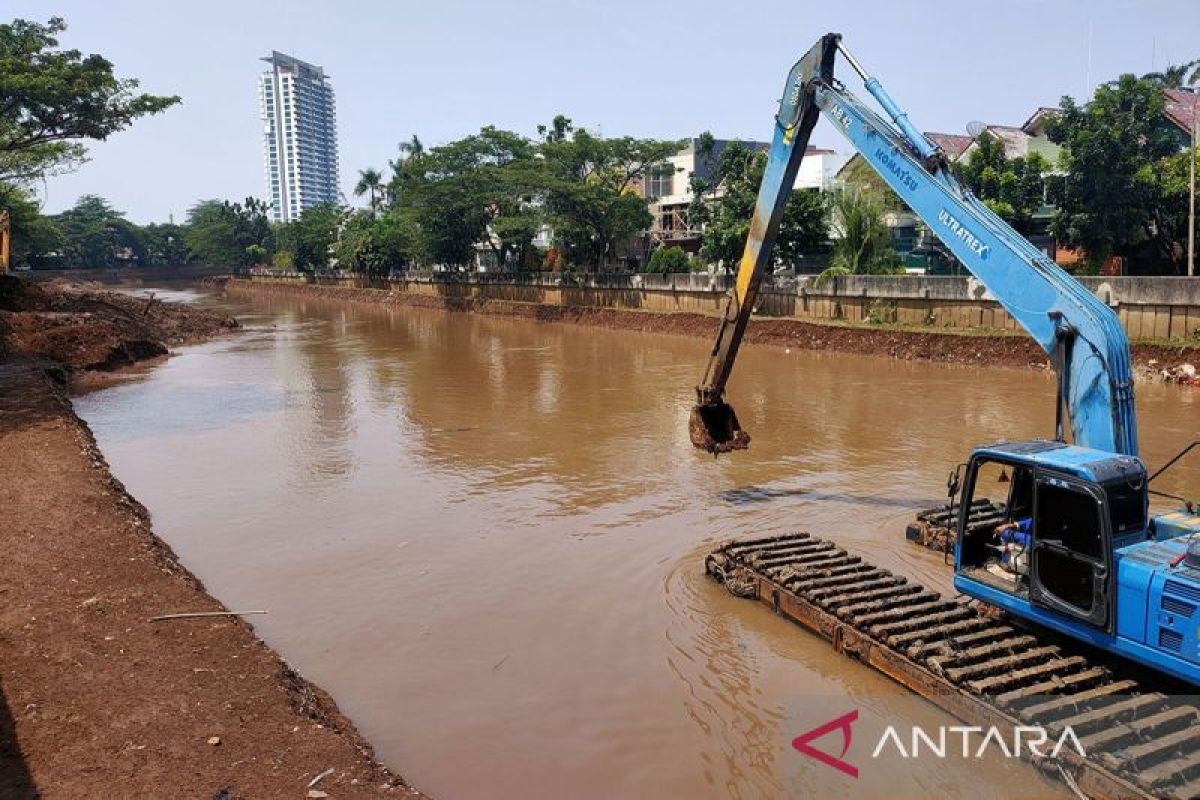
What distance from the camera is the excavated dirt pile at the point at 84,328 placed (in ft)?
91.1

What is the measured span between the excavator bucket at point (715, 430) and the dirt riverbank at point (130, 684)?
6.00 m

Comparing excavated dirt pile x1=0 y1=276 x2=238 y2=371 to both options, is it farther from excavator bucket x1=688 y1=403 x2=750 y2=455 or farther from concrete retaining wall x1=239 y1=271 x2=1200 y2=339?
excavator bucket x1=688 y1=403 x2=750 y2=455

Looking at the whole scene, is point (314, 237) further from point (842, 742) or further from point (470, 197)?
point (842, 742)

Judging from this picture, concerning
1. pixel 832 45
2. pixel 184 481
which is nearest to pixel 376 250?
pixel 184 481

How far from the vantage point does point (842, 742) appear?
20.9 ft

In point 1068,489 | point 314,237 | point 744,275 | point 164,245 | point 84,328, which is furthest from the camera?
point 164,245

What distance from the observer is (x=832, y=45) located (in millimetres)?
10344

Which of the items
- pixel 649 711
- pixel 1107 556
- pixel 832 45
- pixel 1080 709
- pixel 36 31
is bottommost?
pixel 649 711

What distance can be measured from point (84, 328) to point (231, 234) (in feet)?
250

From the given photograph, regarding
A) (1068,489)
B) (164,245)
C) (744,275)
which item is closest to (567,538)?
(744,275)

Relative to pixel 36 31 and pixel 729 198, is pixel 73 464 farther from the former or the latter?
pixel 729 198

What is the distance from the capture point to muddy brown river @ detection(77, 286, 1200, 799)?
6.42 meters

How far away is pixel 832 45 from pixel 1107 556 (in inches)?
280

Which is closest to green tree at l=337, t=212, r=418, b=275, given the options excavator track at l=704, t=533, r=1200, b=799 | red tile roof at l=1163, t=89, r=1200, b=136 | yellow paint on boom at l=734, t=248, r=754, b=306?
red tile roof at l=1163, t=89, r=1200, b=136
